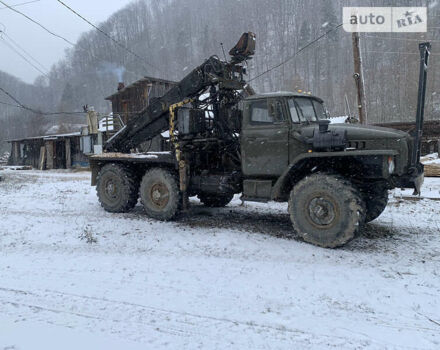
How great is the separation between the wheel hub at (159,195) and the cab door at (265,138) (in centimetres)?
202

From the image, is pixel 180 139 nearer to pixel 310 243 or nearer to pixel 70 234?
pixel 70 234

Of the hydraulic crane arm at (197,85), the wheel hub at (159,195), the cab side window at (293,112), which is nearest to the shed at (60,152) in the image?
the hydraulic crane arm at (197,85)

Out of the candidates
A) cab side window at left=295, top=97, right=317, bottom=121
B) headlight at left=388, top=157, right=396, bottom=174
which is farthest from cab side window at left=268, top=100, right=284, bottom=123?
headlight at left=388, top=157, right=396, bottom=174

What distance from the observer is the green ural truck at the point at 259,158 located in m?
5.49

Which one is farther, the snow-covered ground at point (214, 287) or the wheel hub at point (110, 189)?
the wheel hub at point (110, 189)

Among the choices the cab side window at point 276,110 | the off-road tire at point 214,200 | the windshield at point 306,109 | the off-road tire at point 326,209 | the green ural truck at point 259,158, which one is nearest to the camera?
the off-road tire at point 326,209

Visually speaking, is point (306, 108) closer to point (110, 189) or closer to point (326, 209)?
point (326, 209)

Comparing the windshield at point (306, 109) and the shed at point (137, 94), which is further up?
the shed at point (137, 94)

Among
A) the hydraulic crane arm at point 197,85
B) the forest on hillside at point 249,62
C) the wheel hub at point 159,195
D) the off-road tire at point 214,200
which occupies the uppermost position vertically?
the forest on hillside at point 249,62

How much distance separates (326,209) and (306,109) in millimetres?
2107

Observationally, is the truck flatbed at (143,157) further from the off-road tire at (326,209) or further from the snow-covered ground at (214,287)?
the off-road tire at (326,209)

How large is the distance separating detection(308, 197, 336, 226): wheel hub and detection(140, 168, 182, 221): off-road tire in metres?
3.14

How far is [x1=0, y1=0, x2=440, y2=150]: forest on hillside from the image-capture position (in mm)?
42438

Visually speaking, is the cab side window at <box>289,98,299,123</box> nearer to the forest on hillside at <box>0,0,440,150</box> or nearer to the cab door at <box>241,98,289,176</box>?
the cab door at <box>241,98,289,176</box>
